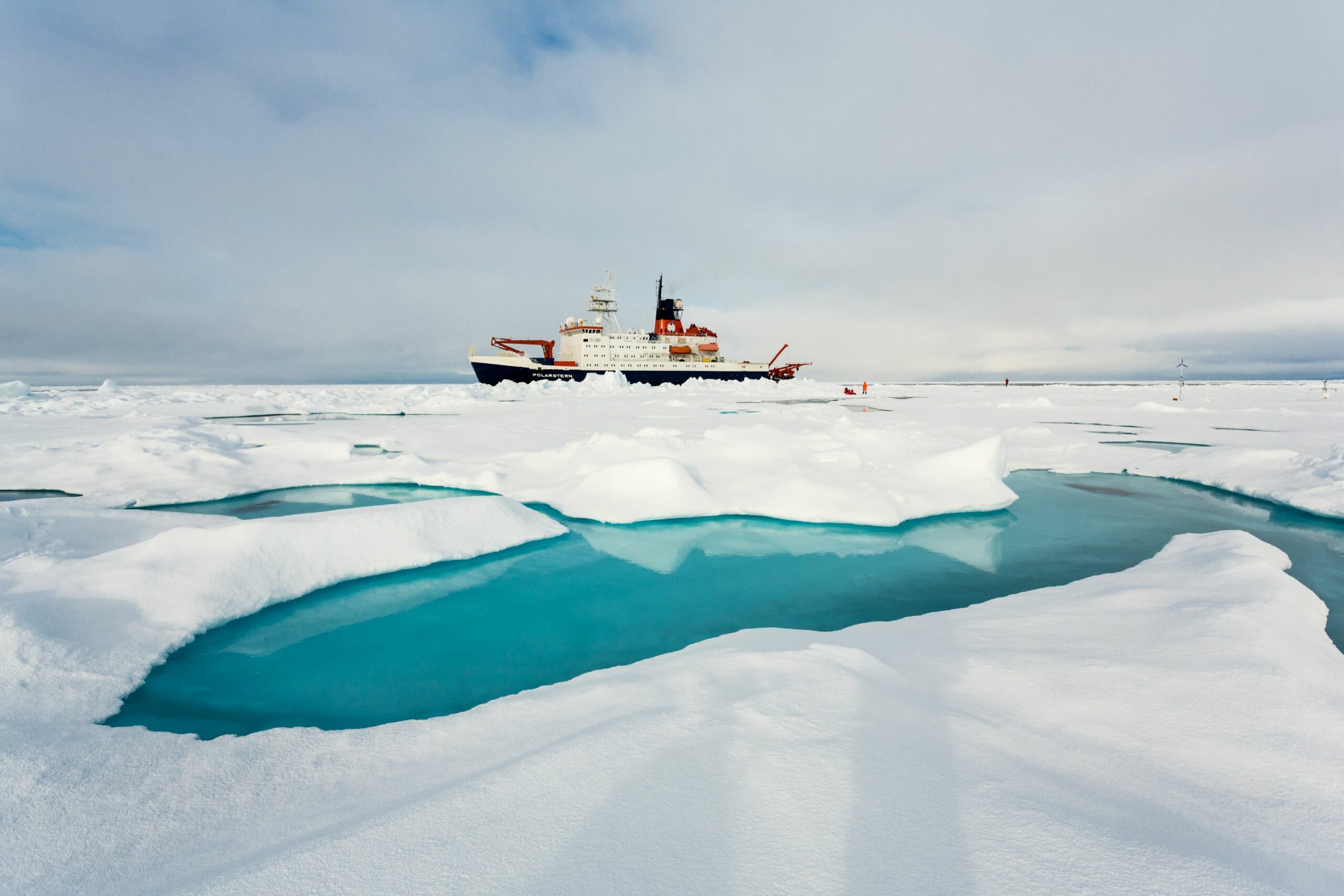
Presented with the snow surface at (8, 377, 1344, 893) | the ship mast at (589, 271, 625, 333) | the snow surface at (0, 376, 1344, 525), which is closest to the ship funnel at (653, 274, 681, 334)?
the ship mast at (589, 271, 625, 333)

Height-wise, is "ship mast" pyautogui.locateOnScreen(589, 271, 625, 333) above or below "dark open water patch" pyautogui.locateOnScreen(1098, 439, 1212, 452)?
above

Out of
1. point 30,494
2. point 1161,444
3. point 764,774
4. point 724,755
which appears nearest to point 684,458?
point 724,755

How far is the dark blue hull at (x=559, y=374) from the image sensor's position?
46.8m

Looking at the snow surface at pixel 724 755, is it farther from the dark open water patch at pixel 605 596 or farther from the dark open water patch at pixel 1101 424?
the dark open water patch at pixel 1101 424

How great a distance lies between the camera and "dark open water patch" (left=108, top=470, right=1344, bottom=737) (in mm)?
3471

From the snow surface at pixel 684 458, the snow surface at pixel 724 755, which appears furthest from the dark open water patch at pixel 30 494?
the snow surface at pixel 724 755

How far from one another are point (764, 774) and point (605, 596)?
3402 mm

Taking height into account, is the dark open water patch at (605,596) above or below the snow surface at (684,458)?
below

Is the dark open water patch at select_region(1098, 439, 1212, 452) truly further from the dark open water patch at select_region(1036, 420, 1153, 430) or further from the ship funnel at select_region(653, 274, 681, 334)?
the ship funnel at select_region(653, 274, 681, 334)

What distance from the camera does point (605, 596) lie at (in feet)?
17.0

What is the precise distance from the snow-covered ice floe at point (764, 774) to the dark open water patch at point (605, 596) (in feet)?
1.81

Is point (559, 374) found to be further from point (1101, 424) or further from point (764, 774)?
point (764, 774)

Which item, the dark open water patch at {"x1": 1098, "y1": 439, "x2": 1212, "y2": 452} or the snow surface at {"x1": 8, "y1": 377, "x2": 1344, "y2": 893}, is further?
the dark open water patch at {"x1": 1098, "y1": 439, "x2": 1212, "y2": 452}

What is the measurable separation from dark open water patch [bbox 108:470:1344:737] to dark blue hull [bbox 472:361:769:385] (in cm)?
3903
